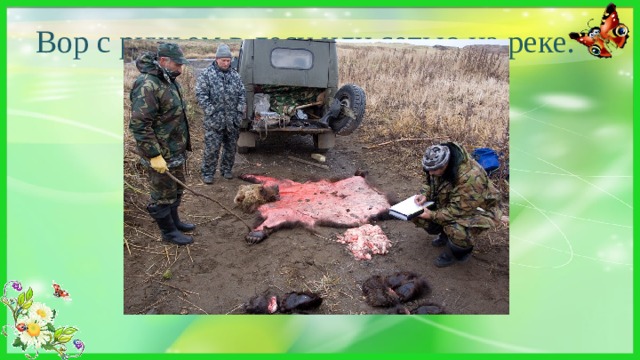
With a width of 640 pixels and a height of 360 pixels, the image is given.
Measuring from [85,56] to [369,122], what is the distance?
4.47m

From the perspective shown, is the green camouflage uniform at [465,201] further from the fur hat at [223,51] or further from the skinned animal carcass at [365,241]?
the fur hat at [223,51]

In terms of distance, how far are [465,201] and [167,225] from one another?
296 cm

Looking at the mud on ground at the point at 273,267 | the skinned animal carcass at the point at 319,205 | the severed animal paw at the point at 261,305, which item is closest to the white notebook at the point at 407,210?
the mud on ground at the point at 273,267

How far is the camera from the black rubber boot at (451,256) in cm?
453

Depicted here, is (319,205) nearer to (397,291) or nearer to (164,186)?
(397,291)

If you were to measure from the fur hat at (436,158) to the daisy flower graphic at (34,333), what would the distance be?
3.49m

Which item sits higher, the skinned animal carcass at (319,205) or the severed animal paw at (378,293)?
the skinned animal carcass at (319,205)

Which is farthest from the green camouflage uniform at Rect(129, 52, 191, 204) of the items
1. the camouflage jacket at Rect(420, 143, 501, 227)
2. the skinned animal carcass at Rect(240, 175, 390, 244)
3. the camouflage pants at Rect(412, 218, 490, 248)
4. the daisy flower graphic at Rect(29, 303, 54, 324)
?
the camouflage pants at Rect(412, 218, 490, 248)

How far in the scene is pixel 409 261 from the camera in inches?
185

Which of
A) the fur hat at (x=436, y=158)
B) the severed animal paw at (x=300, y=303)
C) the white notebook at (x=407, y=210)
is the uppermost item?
the fur hat at (x=436, y=158)

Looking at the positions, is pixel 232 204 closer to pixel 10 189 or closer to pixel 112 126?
pixel 112 126

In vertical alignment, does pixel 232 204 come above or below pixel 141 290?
above

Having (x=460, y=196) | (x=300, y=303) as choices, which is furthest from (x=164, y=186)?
(x=460, y=196)

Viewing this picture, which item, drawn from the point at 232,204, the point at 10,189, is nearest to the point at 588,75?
the point at 232,204
